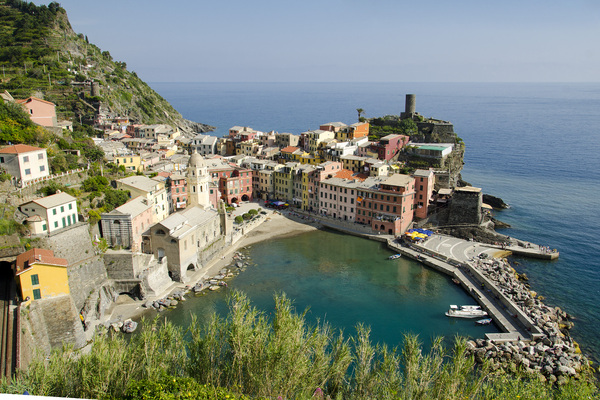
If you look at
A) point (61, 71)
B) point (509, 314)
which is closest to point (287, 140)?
point (61, 71)

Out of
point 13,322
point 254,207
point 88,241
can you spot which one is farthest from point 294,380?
point 254,207

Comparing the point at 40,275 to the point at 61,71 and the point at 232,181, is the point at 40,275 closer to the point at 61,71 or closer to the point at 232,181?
the point at 232,181

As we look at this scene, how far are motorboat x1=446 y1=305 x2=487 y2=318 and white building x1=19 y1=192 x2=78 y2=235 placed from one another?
2843cm

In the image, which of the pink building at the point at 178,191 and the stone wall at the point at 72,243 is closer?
the stone wall at the point at 72,243

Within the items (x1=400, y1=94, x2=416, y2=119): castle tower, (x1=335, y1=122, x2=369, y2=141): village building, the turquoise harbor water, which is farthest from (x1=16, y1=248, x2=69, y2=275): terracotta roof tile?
(x1=400, y1=94, x2=416, y2=119): castle tower

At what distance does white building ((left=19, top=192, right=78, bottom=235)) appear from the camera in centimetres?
2902

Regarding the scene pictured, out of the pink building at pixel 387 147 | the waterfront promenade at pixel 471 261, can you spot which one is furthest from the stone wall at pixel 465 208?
the pink building at pixel 387 147

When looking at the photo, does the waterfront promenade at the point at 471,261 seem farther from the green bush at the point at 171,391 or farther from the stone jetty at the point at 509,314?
the green bush at the point at 171,391

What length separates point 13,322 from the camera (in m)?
23.8

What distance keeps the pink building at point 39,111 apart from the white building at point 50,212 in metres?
20.9

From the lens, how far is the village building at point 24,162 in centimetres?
3400

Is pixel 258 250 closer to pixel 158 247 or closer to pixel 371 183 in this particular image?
pixel 158 247

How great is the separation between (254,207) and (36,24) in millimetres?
67306

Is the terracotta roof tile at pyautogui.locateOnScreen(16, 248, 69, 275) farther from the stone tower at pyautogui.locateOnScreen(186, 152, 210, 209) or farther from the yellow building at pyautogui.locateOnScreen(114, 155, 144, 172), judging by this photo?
the yellow building at pyautogui.locateOnScreen(114, 155, 144, 172)
